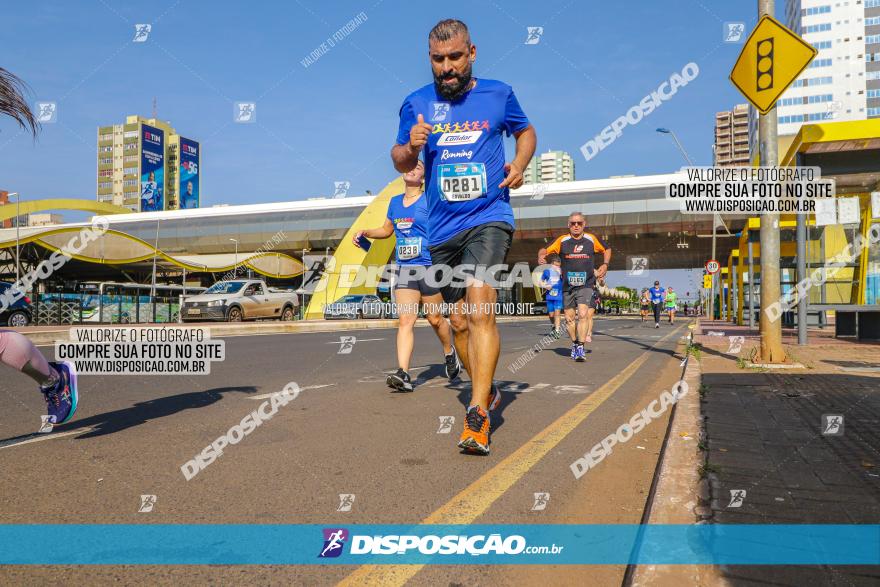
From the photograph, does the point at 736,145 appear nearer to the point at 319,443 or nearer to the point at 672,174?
the point at 672,174

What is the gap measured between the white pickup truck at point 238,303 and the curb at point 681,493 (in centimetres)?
2029

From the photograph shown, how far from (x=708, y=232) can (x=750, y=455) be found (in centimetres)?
4947

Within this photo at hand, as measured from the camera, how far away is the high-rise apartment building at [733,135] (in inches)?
6919

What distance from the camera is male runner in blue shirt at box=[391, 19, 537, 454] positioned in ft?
11.9

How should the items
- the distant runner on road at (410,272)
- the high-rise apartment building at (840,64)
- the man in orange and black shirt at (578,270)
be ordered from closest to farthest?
1. the distant runner on road at (410,272)
2. the man in orange and black shirt at (578,270)
3. the high-rise apartment building at (840,64)

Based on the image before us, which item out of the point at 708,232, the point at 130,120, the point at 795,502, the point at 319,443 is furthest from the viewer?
the point at 130,120

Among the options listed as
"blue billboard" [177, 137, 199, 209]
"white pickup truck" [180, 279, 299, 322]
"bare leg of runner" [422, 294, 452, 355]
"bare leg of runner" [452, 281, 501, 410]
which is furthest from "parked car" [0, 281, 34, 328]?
"blue billboard" [177, 137, 199, 209]

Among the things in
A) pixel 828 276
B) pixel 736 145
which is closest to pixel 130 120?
pixel 736 145

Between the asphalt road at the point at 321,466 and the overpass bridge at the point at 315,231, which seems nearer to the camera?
the asphalt road at the point at 321,466

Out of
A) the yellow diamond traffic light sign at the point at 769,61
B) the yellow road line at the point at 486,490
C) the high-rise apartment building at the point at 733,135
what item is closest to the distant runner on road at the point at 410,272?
the yellow road line at the point at 486,490

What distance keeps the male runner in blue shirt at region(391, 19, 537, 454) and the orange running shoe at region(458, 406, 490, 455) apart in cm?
14

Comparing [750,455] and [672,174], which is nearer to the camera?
[750,455]

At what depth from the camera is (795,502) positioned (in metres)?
2.34

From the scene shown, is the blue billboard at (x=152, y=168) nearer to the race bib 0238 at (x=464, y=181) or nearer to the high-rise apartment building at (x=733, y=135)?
the high-rise apartment building at (x=733, y=135)
